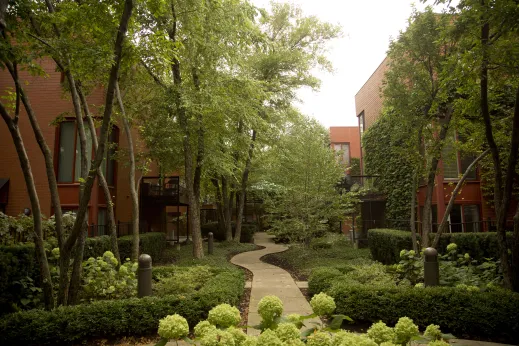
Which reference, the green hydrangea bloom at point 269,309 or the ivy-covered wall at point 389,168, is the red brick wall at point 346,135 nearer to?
the ivy-covered wall at point 389,168

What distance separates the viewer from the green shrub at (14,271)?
559 centimetres

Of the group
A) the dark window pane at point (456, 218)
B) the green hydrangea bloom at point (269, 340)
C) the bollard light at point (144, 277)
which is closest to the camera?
the green hydrangea bloom at point (269, 340)

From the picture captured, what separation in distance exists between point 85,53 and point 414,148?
27.6 feet

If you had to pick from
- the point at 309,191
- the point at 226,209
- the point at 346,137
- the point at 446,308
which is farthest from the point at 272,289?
the point at 346,137

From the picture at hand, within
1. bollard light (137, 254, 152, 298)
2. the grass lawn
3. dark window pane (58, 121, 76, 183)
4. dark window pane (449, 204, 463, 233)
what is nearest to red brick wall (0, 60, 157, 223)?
dark window pane (58, 121, 76, 183)

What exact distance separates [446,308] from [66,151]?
1330 cm

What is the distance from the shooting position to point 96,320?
5086 millimetres

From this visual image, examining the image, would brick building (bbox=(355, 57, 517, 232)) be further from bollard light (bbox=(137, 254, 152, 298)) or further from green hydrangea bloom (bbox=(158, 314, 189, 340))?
green hydrangea bloom (bbox=(158, 314, 189, 340))

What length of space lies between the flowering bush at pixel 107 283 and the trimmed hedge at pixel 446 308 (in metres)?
3.74

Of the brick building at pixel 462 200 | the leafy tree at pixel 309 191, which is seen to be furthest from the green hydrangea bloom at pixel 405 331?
the brick building at pixel 462 200

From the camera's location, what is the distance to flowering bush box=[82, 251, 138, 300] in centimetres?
623

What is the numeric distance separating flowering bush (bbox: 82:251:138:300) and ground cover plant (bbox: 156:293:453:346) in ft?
13.7

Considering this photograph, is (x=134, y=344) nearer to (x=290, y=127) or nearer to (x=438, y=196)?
(x=438, y=196)

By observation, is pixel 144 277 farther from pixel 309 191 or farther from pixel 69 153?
pixel 69 153
